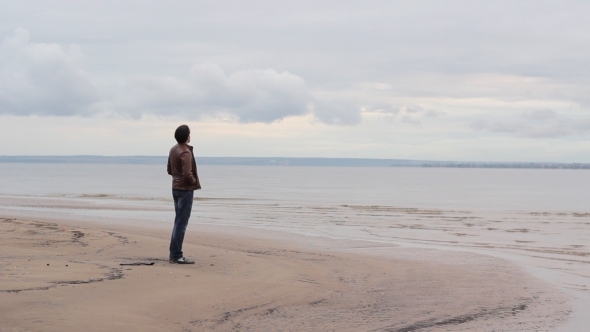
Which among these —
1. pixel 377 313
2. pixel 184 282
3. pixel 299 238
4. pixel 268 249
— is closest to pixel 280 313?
pixel 377 313

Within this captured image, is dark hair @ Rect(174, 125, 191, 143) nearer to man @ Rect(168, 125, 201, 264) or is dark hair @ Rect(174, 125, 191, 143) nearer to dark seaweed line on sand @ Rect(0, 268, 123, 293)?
man @ Rect(168, 125, 201, 264)

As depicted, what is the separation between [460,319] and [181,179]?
469 cm

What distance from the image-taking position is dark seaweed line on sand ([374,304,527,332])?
22.5 feet

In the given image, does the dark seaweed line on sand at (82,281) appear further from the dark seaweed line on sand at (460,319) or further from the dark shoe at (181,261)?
A: the dark seaweed line on sand at (460,319)

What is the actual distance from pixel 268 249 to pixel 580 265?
20.5 feet

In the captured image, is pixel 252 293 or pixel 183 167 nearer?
pixel 252 293

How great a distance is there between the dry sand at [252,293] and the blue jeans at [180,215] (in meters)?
0.31

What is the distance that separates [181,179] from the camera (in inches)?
388

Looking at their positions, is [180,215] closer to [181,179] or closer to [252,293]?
[181,179]

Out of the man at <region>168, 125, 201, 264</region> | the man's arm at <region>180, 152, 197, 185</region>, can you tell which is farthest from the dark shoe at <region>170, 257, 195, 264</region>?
the man's arm at <region>180, 152, 197, 185</region>

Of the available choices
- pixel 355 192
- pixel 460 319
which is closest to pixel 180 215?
pixel 460 319


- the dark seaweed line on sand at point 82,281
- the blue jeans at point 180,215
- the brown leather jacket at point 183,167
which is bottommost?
the dark seaweed line on sand at point 82,281

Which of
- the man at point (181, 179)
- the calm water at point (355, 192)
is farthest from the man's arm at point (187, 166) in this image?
the calm water at point (355, 192)

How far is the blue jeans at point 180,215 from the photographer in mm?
9914
